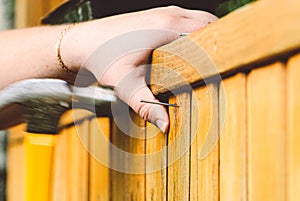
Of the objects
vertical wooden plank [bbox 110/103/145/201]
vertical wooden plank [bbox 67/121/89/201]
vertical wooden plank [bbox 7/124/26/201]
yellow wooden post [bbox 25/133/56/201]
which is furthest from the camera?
vertical wooden plank [bbox 7/124/26/201]

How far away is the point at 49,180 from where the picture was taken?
1.66 m

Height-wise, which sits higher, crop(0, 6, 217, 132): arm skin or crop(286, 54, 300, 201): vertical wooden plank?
crop(0, 6, 217, 132): arm skin

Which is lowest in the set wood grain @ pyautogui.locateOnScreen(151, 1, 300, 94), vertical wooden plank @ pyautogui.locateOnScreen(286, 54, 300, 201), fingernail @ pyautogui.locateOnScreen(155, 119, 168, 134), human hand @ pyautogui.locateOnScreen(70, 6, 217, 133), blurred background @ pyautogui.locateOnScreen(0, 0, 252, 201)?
vertical wooden plank @ pyautogui.locateOnScreen(286, 54, 300, 201)

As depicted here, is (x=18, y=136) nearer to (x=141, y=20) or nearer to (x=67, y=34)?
(x=67, y=34)

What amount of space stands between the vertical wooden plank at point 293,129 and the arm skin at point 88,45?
47 cm

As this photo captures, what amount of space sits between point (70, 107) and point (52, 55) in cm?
14

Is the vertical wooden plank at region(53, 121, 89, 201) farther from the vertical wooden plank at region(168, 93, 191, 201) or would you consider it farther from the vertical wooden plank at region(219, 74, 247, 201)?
the vertical wooden plank at region(219, 74, 247, 201)

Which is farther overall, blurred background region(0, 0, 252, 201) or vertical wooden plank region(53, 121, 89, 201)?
vertical wooden plank region(53, 121, 89, 201)

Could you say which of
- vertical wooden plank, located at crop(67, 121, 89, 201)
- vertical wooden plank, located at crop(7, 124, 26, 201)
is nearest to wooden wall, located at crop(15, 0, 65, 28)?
vertical wooden plank, located at crop(7, 124, 26, 201)

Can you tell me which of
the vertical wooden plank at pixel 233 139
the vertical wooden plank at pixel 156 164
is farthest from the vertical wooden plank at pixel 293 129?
the vertical wooden plank at pixel 156 164

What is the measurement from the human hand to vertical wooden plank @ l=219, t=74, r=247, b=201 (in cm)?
25

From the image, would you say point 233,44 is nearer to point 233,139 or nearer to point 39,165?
point 233,139

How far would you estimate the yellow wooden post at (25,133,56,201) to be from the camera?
5.34ft

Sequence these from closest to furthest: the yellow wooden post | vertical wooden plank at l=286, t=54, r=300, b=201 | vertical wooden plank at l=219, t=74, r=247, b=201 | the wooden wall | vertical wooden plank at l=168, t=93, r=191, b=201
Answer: vertical wooden plank at l=286, t=54, r=300, b=201 < vertical wooden plank at l=219, t=74, r=247, b=201 < vertical wooden plank at l=168, t=93, r=191, b=201 < the yellow wooden post < the wooden wall
